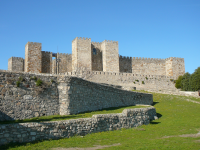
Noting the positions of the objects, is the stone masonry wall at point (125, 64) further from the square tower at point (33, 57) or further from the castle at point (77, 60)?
the square tower at point (33, 57)

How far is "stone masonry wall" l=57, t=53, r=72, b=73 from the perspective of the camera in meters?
39.5

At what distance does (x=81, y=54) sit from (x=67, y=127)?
92.0 feet

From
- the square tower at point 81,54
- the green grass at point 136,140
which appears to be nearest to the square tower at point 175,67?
the square tower at point 81,54

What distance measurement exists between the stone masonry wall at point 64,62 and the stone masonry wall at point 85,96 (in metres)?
20.6

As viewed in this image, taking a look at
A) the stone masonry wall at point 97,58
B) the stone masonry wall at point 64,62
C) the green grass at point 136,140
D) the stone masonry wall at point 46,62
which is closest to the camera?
the green grass at point 136,140

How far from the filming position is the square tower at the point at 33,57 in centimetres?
3541

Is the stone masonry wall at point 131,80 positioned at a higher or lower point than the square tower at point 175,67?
lower

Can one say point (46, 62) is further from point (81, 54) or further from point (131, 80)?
point (131, 80)

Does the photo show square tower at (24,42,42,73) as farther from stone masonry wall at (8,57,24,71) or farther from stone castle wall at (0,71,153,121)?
stone castle wall at (0,71,153,121)

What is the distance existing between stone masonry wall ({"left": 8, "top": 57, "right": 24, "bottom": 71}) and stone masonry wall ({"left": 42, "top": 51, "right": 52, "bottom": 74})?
4268 mm

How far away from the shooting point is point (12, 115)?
11.3 metres

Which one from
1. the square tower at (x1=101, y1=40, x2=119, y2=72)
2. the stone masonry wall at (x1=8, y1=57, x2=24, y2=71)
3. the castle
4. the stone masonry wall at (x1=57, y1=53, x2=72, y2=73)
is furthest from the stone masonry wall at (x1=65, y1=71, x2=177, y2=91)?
the stone masonry wall at (x1=8, y1=57, x2=24, y2=71)

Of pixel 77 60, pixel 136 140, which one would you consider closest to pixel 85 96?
pixel 136 140

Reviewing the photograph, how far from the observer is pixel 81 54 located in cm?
3722
